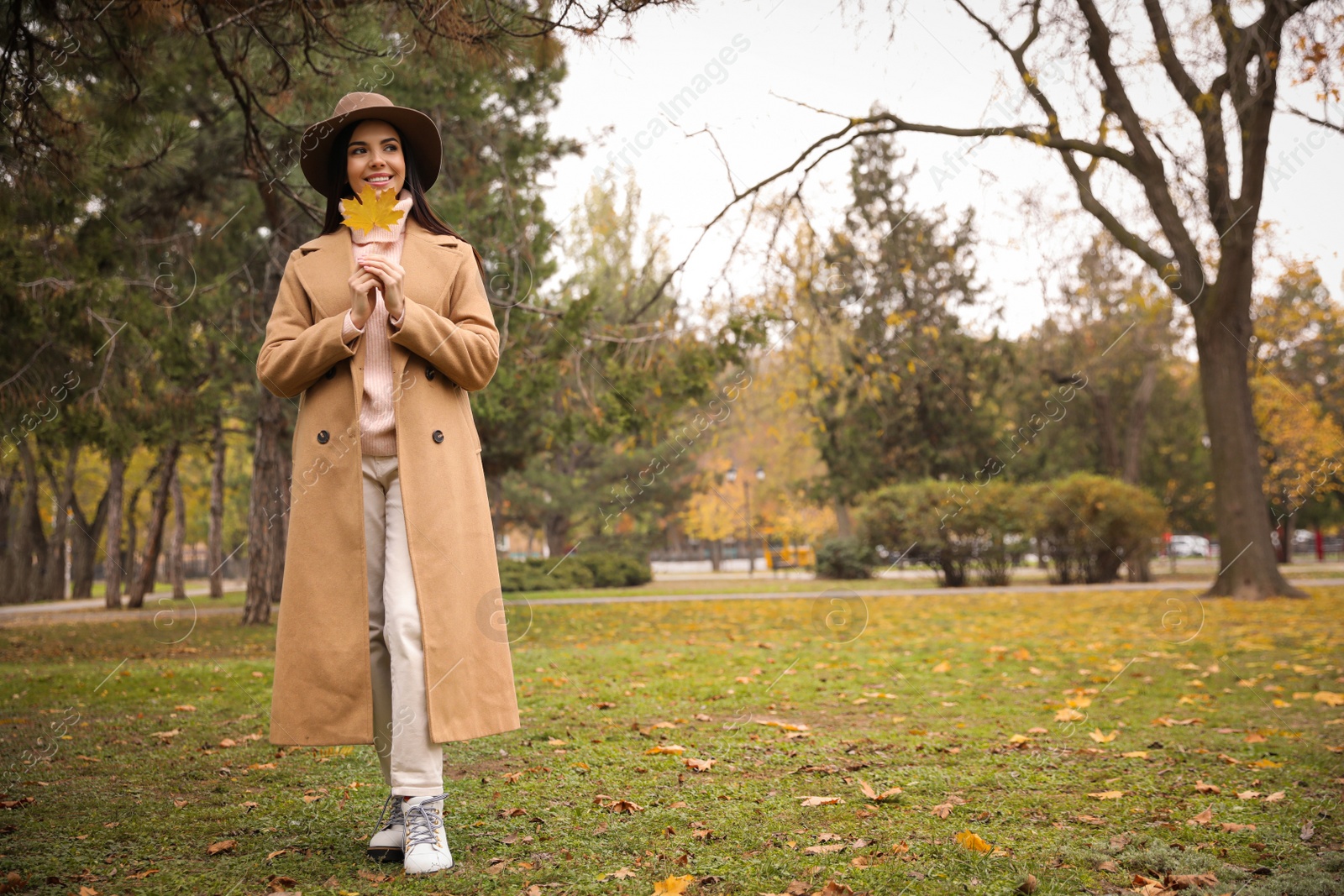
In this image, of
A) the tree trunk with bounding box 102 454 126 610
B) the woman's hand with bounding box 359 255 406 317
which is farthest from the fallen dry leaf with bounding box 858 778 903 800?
the tree trunk with bounding box 102 454 126 610

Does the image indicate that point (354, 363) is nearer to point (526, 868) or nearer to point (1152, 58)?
point (526, 868)

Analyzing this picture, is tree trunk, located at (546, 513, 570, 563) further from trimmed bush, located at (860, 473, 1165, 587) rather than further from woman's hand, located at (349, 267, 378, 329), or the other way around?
→ woman's hand, located at (349, 267, 378, 329)

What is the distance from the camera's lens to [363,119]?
3242 millimetres

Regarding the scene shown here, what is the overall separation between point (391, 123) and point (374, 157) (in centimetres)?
15

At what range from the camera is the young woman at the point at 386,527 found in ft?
9.57

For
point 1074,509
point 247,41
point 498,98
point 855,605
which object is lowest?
point 855,605

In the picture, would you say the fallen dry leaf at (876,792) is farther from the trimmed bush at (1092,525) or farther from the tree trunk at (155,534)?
the tree trunk at (155,534)

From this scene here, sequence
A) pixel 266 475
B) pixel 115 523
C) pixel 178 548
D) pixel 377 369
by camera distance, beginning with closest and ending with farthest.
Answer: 1. pixel 377 369
2. pixel 266 475
3. pixel 115 523
4. pixel 178 548

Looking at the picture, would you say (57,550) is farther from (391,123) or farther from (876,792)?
(876,792)

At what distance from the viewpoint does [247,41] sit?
5508 millimetres

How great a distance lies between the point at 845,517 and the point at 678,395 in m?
24.6

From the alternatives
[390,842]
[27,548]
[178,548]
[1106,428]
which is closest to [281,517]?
[178,548]

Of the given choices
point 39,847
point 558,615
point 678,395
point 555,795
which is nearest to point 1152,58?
point 678,395

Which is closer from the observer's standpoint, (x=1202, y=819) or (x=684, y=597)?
(x=1202, y=819)
